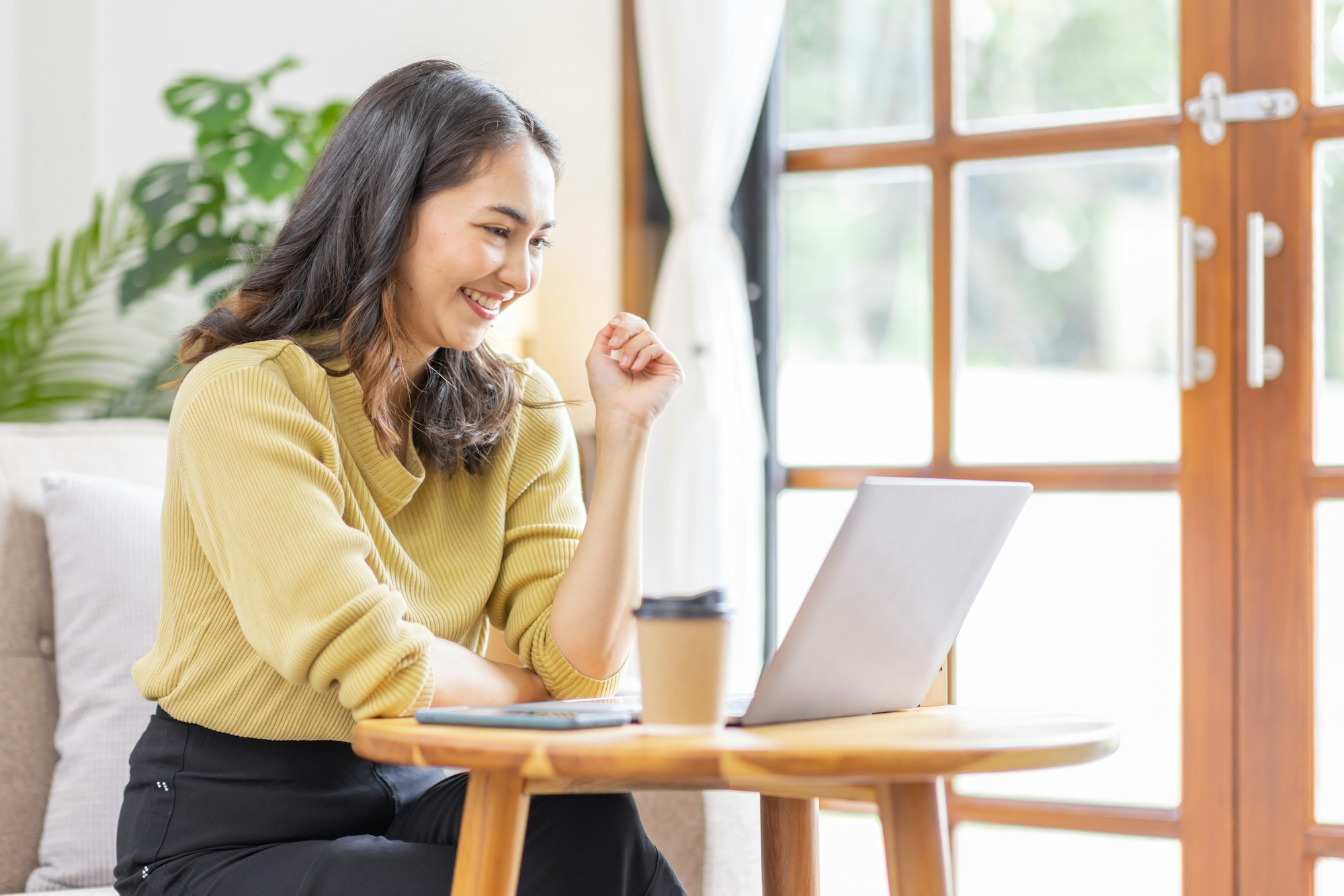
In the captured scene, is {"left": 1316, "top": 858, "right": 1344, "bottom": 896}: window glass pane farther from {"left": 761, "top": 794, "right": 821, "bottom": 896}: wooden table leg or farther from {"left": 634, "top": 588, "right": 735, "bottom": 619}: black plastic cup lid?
{"left": 634, "top": 588, "right": 735, "bottom": 619}: black plastic cup lid

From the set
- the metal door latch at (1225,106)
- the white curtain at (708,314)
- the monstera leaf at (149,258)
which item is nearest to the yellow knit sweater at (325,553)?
the white curtain at (708,314)

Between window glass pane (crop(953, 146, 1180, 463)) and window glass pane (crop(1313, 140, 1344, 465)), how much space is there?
243 mm

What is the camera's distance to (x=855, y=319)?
284 centimetres

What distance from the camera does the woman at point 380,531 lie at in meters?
1.13

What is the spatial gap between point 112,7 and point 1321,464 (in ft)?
9.11

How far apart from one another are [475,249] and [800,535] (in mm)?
1632

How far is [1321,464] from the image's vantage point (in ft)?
7.93

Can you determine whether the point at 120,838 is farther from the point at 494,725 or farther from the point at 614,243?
→ the point at 614,243

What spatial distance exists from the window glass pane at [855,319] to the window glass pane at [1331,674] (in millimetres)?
740

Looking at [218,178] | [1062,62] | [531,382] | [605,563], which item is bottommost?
[605,563]

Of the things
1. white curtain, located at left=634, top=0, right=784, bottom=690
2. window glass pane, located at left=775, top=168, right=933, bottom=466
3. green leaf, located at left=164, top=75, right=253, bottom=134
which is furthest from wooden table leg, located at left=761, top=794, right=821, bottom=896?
green leaf, located at left=164, top=75, right=253, bottom=134

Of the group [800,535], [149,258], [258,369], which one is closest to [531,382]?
[258,369]

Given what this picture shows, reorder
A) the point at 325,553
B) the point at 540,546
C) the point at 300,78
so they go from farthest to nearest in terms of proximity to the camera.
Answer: the point at 300,78 < the point at 540,546 < the point at 325,553

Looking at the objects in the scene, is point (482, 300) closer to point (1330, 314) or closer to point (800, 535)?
point (800, 535)
